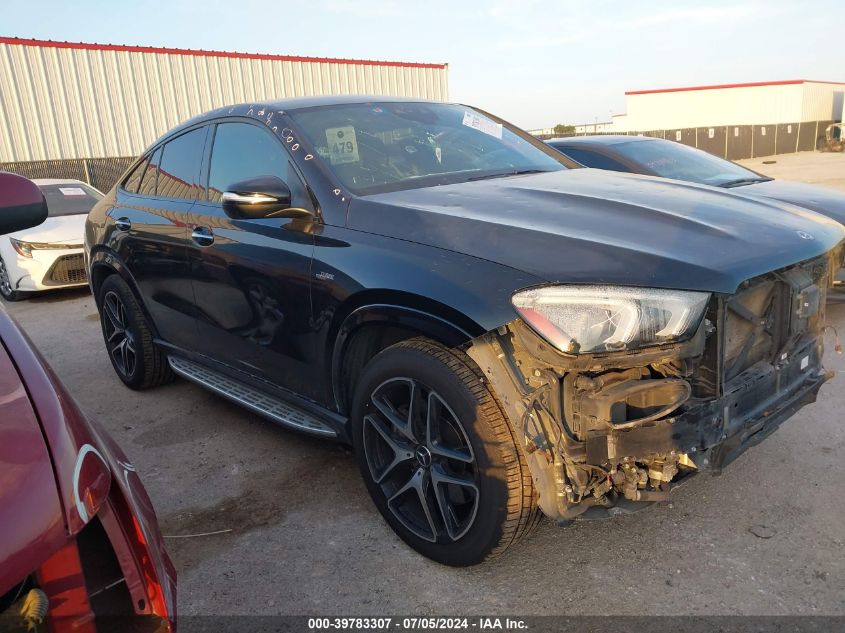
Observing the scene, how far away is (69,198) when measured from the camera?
29.4 feet

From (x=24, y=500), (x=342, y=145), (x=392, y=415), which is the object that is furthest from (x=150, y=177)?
(x=24, y=500)

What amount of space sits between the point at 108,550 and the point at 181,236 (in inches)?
96.6

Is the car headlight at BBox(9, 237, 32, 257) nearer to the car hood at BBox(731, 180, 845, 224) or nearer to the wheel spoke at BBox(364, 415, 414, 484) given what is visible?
the wheel spoke at BBox(364, 415, 414, 484)

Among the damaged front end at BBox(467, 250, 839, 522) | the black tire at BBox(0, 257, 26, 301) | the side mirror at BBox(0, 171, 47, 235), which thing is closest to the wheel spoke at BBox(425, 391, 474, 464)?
the damaged front end at BBox(467, 250, 839, 522)

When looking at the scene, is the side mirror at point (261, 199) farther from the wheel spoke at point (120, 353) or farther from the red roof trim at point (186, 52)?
the red roof trim at point (186, 52)

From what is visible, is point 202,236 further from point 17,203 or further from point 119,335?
point 119,335

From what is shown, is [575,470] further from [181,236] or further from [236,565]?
[181,236]

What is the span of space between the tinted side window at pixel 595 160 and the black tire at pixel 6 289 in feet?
21.8

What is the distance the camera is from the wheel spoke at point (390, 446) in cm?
249

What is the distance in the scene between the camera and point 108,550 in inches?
52.2

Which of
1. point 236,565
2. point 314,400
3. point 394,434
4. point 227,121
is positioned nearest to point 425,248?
point 394,434

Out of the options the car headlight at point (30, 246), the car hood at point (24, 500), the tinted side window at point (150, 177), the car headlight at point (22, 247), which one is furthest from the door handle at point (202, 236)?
the car headlight at point (22, 247)

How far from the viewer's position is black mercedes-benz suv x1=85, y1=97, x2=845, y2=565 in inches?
78.7

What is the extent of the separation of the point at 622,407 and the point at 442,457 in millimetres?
666
